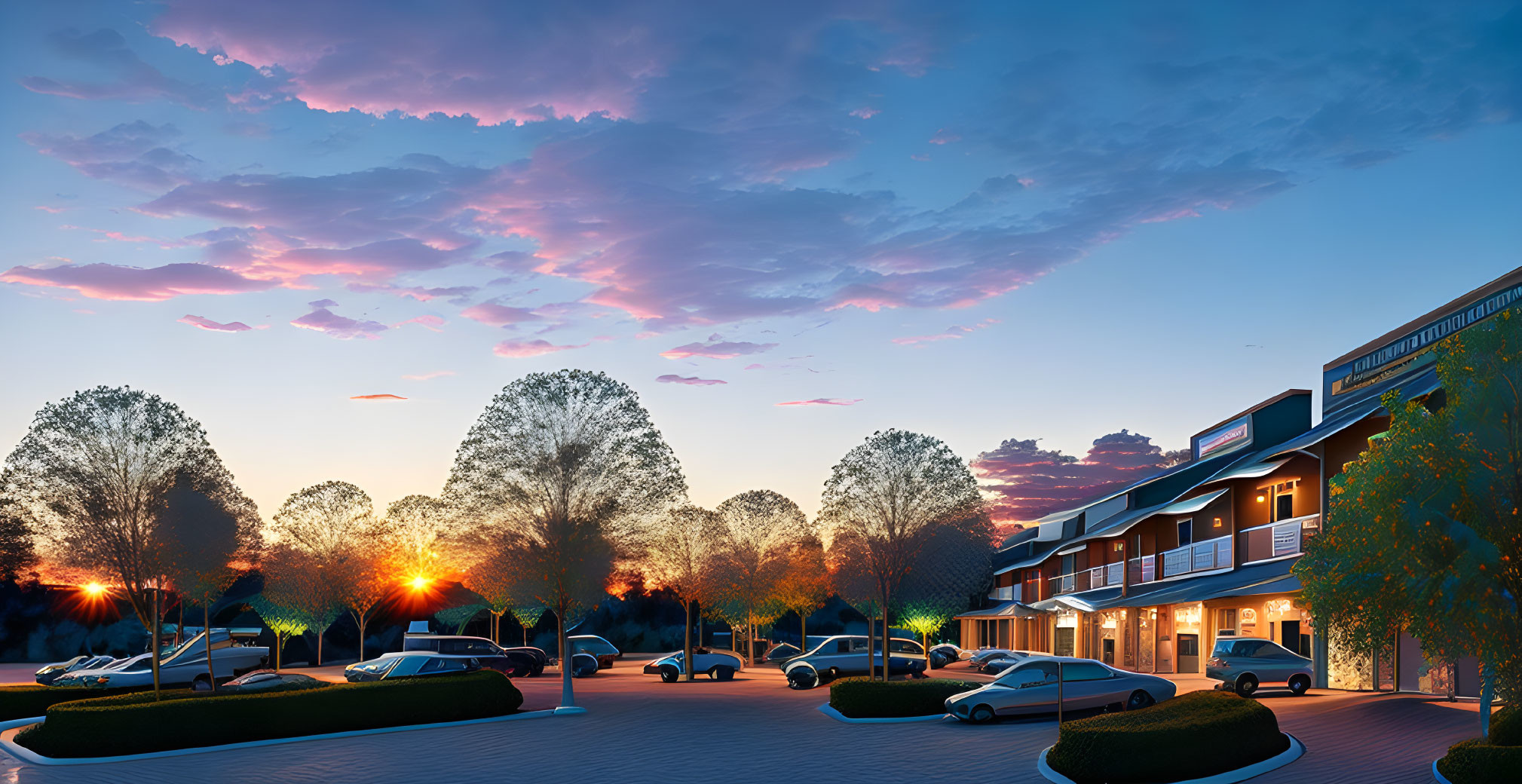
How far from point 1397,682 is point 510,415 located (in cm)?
2389

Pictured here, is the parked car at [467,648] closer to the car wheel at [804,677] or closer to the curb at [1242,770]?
the car wheel at [804,677]

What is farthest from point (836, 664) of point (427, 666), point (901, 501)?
point (427, 666)

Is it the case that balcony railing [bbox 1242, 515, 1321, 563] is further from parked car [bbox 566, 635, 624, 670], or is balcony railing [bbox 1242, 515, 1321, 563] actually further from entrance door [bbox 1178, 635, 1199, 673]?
parked car [bbox 566, 635, 624, 670]

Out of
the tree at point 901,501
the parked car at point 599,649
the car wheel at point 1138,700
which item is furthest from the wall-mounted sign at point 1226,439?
the parked car at point 599,649

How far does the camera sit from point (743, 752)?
843 inches

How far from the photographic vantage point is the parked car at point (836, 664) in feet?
128

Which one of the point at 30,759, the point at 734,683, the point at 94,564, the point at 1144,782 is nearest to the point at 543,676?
the point at 734,683

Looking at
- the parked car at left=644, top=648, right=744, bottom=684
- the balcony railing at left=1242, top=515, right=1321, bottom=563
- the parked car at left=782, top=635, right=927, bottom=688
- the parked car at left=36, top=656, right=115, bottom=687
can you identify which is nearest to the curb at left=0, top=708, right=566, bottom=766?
the parked car at left=782, top=635, right=927, bottom=688

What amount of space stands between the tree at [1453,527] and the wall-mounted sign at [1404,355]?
1271 centimetres

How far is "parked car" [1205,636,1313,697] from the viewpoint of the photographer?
29.5 meters

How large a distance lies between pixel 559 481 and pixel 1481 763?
891 inches

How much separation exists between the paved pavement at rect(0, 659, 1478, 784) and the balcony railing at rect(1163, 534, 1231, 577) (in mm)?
10948

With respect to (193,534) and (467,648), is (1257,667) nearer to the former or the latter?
(193,534)

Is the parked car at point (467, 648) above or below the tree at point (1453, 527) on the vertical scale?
below
